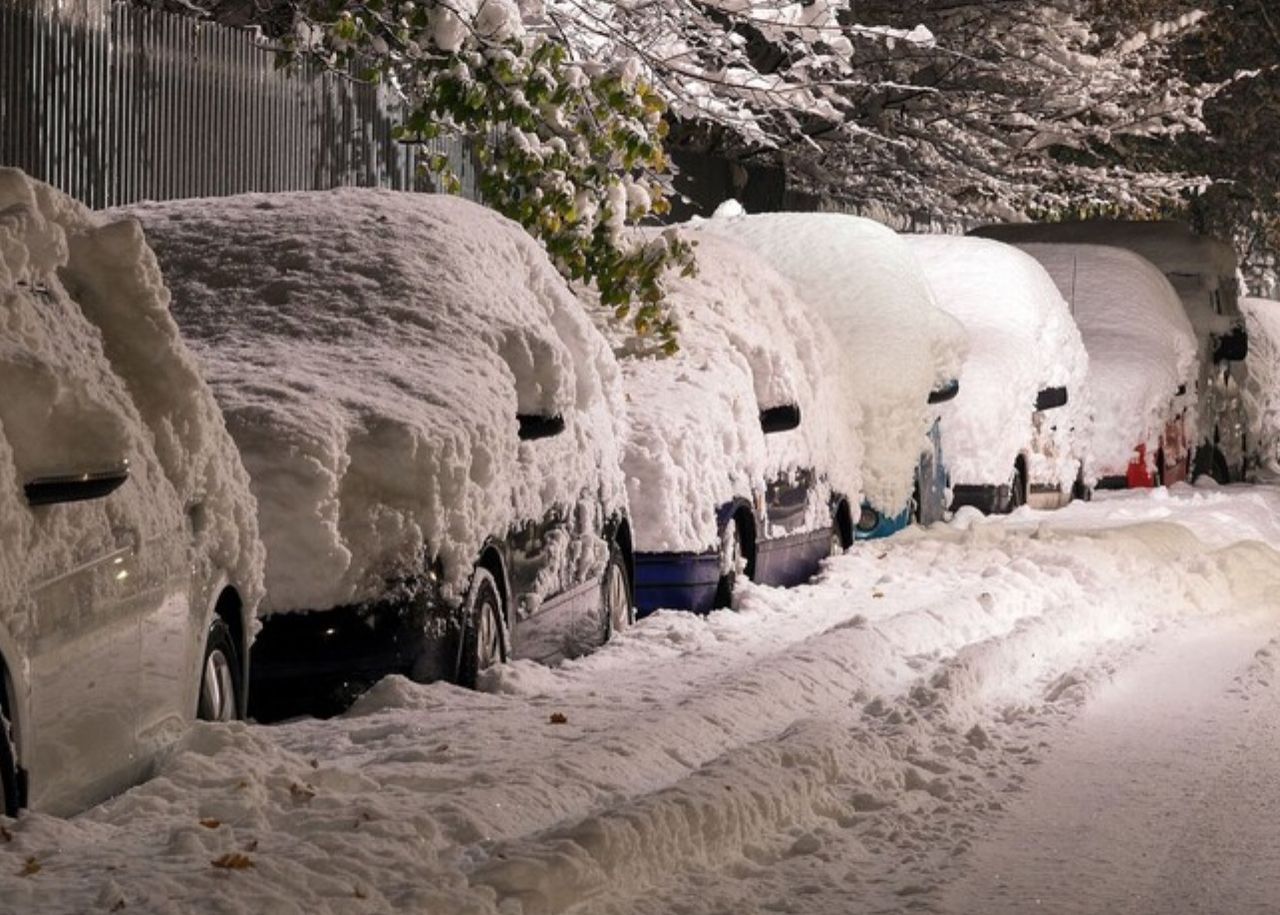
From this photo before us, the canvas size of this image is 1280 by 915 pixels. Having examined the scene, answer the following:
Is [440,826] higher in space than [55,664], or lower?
lower

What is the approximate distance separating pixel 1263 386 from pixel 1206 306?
1956 millimetres

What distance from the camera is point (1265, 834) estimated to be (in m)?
8.08

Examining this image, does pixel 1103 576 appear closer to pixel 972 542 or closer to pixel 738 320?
pixel 972 542

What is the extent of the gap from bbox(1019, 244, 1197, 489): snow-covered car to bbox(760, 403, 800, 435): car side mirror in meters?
8.25

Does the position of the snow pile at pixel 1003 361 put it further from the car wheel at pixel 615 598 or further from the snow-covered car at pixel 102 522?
the snow-covered car at pixel 102 522

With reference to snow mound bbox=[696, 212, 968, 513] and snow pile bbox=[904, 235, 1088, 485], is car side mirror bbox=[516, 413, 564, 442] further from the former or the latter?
snow pile bbox=[904, 235, 1088, 485]

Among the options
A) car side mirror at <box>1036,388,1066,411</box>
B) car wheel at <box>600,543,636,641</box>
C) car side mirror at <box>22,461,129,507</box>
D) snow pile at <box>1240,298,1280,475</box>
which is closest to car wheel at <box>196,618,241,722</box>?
car side mirror at <box>22,461,129,507</box>

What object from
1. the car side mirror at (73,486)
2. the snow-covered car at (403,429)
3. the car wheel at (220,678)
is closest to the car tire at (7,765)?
the car side mirror at (73,486)

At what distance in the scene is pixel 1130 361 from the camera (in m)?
22.3

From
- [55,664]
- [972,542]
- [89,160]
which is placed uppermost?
[89,160]

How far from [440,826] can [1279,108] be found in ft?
108

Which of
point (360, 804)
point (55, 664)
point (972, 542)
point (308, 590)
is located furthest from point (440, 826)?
point (972, 542)

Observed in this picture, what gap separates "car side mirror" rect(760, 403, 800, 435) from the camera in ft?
44.8

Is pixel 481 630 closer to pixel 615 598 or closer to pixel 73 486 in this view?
pixel 615 598
